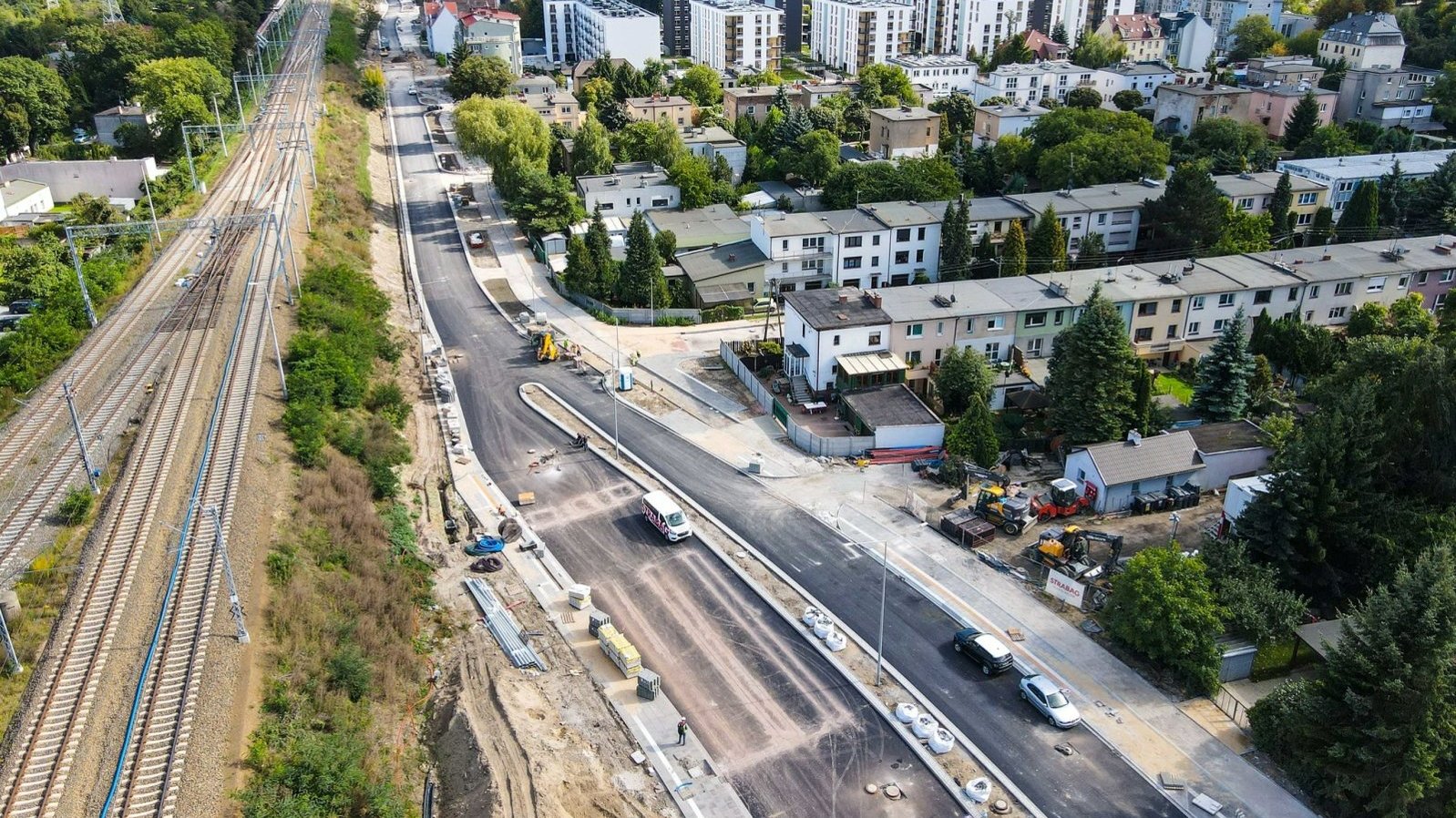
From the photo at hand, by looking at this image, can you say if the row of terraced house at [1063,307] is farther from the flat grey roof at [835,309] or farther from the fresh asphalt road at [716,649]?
the fresh asphalt road at [716,649]

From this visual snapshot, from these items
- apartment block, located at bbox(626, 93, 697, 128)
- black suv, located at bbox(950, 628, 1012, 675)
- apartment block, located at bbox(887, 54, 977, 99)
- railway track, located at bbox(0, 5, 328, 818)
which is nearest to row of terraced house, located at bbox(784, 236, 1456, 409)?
black suv, located at bbox(950, 628, 1012, 675)

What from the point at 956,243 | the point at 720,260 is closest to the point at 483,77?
the point at 720,260

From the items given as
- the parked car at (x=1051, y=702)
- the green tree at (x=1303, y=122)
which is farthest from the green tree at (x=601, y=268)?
the green tree at (x=1303, y=122)

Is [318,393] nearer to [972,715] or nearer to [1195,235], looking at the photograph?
[972,715]

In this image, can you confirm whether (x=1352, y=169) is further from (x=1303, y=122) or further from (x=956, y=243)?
(x=956, y=243)

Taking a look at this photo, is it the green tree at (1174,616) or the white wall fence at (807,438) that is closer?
the green tree at (1174,616)
